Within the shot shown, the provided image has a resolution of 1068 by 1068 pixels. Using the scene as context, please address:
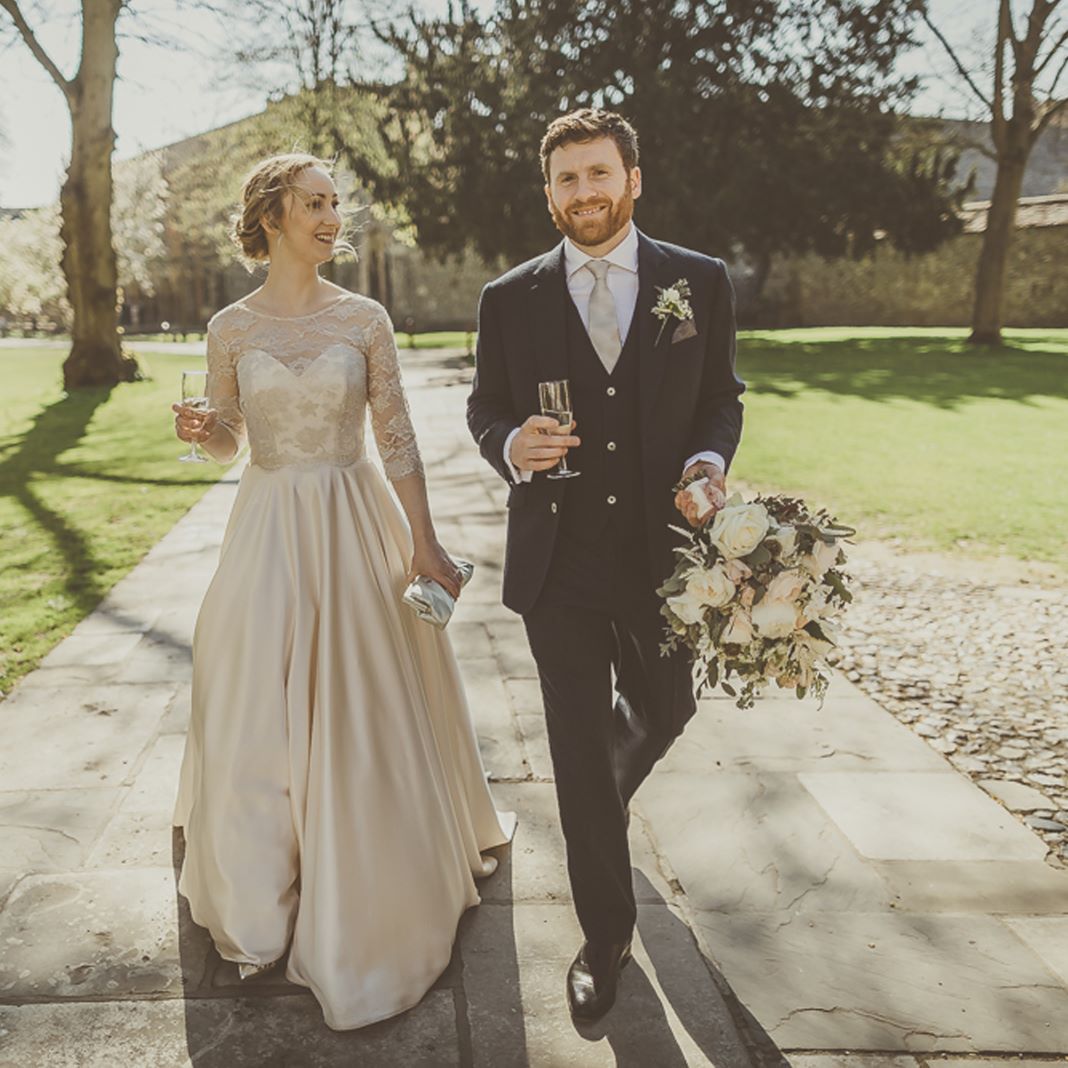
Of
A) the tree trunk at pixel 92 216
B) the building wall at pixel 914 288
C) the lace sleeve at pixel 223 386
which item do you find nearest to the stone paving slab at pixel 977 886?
the lace sleeve at pixel 223 386

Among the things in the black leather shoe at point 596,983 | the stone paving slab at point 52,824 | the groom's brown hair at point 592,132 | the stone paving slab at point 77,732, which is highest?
the groom's brown hair at point 592,132

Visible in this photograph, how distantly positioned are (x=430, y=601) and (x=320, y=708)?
43 cm

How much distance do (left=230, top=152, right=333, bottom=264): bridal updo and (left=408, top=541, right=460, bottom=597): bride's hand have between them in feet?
3.47

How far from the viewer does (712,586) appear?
7.52 feet

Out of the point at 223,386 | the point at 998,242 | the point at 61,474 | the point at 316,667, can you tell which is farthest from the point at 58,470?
the point at 998,242

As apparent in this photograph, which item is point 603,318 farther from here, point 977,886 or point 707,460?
point 977,886

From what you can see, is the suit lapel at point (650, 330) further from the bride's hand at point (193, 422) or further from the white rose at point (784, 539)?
the bride's hand at point (193, 422)

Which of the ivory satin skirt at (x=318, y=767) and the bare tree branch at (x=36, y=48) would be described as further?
the bare tree branch at (x=36, y=48)

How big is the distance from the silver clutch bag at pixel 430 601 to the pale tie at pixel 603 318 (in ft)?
2.71

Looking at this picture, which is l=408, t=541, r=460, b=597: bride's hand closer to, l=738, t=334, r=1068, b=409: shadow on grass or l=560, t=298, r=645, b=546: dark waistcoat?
l=560, t=298, r=645, b=546: dark waistcoat

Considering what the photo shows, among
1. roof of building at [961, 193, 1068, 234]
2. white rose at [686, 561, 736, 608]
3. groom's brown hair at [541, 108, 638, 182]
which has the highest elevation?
→ roof of building at [961, 193, 1068, 234]

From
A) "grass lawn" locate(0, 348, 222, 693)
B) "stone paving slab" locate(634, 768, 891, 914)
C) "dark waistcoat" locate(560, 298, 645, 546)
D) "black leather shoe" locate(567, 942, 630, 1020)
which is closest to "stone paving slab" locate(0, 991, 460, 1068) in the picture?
"black leather shoe" locate(567, 942, 630, 1020)

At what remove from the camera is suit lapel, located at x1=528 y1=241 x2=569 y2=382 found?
2.75m

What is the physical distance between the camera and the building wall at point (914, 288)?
36562mm
